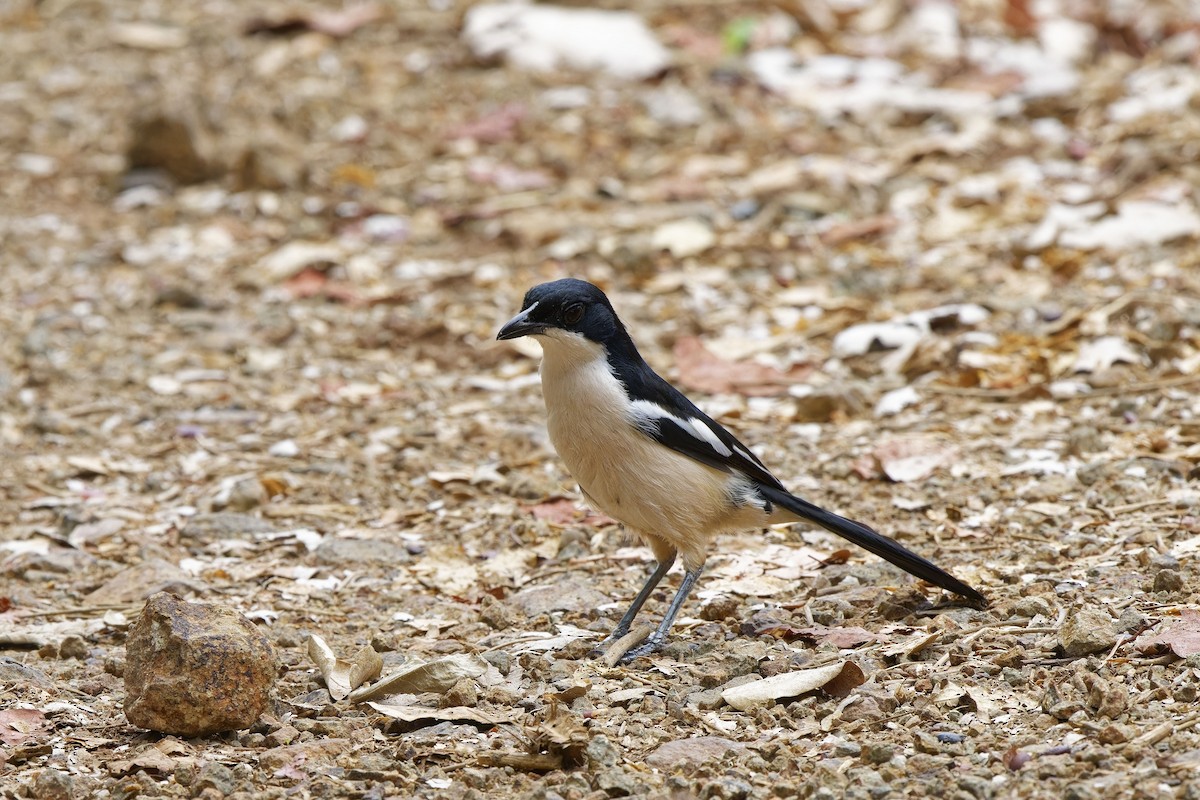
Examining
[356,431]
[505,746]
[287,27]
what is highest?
[287,27]

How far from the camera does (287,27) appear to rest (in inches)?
447

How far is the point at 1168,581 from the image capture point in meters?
4.36

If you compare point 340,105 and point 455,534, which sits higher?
point 340,105

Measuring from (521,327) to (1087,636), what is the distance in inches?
79.1

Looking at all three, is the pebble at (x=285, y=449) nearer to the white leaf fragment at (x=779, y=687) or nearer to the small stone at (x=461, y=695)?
the small stone at (x=461, y=695)

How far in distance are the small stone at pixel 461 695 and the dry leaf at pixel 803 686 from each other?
716mm

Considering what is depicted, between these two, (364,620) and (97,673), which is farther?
(364,620)

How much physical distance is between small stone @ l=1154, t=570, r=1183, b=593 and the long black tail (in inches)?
20.5

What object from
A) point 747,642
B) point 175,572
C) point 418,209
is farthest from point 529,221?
point 747,642

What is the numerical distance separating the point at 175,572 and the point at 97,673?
2.93 ft

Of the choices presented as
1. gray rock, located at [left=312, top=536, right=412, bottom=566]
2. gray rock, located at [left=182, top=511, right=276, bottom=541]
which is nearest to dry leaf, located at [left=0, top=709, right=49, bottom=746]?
gray rock, located at [left=312, top=536, right=412, bottom=566]

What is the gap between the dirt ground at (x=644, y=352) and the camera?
382 cm

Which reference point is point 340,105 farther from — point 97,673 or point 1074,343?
point 97,673

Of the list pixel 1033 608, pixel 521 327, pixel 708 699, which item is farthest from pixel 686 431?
pixel 1033 608
